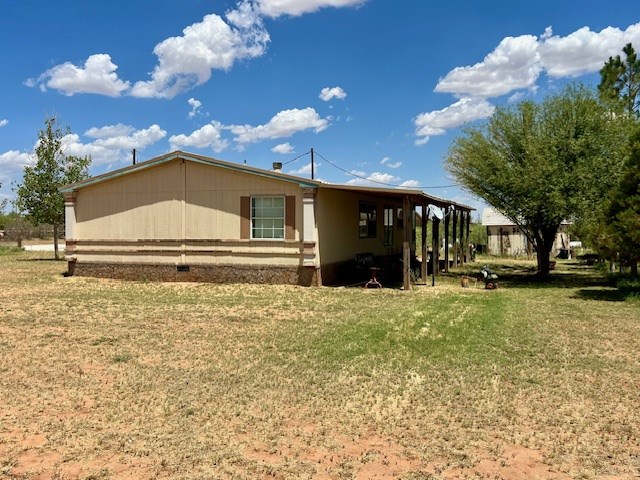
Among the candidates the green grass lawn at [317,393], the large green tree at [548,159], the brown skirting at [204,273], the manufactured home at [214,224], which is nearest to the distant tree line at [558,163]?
the large green tree at [548,159]

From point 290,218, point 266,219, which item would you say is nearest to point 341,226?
point 290,218

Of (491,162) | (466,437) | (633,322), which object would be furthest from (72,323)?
(491,162)

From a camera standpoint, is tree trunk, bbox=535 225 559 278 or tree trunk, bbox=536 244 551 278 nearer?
tree trunk, bbox=535 225 559 278

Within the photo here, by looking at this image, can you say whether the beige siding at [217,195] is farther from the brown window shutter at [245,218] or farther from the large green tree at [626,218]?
the large green tree at [626,218]

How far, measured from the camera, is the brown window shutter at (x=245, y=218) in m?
14.8

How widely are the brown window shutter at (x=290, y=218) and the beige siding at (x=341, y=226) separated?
635mm

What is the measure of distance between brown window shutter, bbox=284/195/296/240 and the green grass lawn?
4.11 m

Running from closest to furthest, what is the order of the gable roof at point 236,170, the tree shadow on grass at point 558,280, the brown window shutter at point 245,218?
the gable roof at point 236,170 → the brown window shutter at point 245,218 → the tree shadow on grass at point 558,280

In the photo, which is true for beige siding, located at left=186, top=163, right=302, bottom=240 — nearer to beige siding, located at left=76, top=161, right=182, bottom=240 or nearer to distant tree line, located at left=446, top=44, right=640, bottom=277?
beige siding, located at left=76, top=161, right=182, bottom=240

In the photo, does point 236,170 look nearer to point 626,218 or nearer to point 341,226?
point 341,226

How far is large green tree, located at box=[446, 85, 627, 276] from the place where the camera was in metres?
15.3

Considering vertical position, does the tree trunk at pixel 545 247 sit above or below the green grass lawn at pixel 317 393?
above

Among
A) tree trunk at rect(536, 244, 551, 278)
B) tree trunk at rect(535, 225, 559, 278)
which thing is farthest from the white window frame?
tree trunk at rect(536, 244, 551, 278)

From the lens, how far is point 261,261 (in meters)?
14.7
